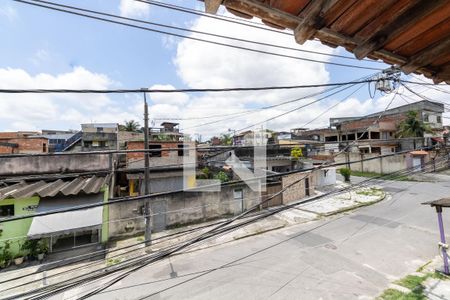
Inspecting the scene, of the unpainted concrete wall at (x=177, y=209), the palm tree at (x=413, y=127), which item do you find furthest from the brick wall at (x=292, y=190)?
the palm tree at (x=413, y=127)

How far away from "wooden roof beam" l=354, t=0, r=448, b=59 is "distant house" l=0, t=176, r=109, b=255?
10350 mm

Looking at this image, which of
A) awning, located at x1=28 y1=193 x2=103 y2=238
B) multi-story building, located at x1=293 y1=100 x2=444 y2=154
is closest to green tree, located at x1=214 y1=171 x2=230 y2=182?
awning, located at x1=28 y1=193 x2=103 y2=238

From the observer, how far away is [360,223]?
506 inches

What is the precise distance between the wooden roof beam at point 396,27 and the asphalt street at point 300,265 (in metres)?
6.97

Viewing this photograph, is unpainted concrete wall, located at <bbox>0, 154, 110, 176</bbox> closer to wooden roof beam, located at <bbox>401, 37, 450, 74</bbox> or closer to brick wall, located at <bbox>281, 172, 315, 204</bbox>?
brick wall, located at <bbox>281, 172, 315, 204</bbox>

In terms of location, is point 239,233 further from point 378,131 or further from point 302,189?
point 378,131

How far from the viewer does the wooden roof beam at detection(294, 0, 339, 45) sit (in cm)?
172

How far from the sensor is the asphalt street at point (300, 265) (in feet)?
23.5

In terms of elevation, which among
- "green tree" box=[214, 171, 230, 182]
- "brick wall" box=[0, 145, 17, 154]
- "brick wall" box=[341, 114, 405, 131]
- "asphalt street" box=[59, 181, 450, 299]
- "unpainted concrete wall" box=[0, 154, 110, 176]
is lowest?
"asphalt street" box=[59, 181, 450, 299]

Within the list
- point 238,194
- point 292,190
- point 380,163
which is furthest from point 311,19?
point 380,163

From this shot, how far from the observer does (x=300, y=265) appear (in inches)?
339

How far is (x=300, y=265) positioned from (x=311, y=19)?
8868mm

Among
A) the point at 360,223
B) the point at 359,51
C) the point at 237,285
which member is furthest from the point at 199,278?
the point at 360,223

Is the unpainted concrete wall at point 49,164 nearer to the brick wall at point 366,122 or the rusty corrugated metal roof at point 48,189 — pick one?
the rusty corrugated metal roof at point 48,189
